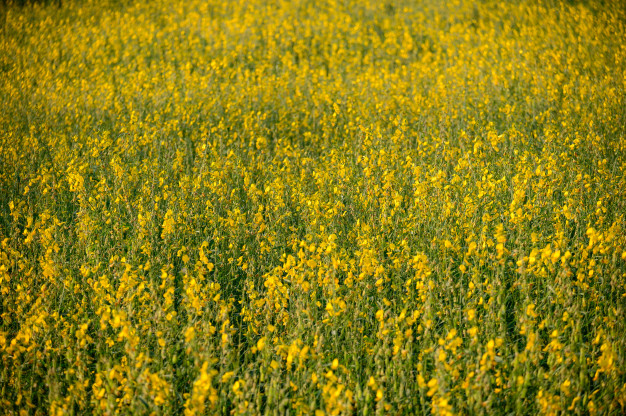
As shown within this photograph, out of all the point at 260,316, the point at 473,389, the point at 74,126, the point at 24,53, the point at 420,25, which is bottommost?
the point at 260,316

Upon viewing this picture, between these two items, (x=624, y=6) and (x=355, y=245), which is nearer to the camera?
(x=355, y=245)

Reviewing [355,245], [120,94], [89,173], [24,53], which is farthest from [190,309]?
[24,53]

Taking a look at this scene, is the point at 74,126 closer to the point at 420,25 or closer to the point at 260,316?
the point at 260,316

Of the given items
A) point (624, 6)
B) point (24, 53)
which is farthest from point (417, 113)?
point (24, 53)

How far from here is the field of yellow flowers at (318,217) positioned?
235cm

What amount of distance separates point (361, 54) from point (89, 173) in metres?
5.08

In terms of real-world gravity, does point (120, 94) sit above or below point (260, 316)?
above

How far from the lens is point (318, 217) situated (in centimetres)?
353

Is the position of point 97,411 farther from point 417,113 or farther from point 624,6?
point 624,6

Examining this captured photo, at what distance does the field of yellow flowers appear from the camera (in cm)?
235

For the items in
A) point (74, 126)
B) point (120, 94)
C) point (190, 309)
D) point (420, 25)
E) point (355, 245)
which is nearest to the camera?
point (190, 309)

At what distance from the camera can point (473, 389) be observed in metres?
2.14

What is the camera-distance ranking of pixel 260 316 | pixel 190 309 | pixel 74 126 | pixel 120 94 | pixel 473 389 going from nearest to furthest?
pixel 473 389, pixel 190 309, pixel 260 316, pixel 74 126, pixel 120 94

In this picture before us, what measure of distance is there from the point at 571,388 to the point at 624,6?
8.68 metres
